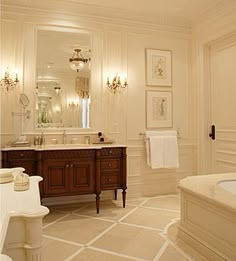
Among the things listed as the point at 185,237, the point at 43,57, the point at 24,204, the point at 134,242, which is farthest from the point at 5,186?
the point at 43,57

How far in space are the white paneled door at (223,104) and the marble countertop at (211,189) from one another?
112 cm

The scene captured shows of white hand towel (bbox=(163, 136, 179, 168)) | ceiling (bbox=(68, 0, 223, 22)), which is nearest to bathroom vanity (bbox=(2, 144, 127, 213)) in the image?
white hand towel (bbox=(163, 136, 179, 168))

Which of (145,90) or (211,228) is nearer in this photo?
(211,228)

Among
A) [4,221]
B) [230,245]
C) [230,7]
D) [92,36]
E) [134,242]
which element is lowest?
[134,242]

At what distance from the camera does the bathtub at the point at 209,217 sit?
1.93 meters

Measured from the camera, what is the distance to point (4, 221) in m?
0.93

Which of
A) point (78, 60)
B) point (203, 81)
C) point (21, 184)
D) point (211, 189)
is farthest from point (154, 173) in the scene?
point (21, 184)

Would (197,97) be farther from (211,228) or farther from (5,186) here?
(5,186)

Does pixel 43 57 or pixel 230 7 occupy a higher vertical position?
pixel 230 7

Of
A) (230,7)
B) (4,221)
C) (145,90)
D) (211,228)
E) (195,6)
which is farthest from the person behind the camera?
(145,90)

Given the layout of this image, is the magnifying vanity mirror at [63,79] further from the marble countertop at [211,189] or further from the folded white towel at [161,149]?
the marble countertop at [211,189]

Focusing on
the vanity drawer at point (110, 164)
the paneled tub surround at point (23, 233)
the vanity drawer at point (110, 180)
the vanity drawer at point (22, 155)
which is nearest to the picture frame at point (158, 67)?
the vanity drawer at point (110, 164)

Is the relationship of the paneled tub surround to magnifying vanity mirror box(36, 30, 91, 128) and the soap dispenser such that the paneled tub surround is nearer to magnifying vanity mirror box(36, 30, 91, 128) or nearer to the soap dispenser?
the soap dispenser

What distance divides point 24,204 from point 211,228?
1596 mm
